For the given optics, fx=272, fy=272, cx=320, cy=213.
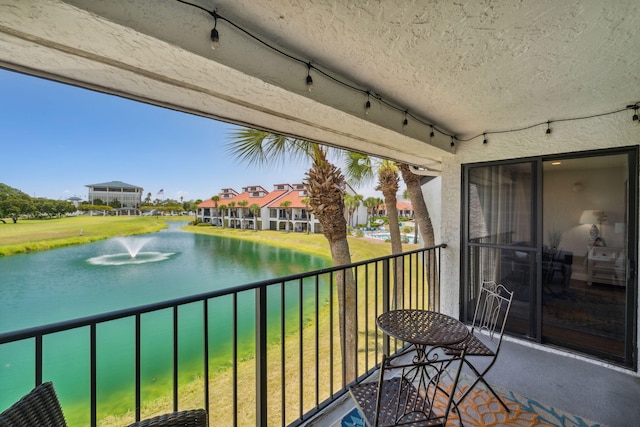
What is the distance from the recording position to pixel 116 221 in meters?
6.20

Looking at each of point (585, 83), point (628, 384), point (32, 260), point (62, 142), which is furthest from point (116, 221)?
point (628, 384)

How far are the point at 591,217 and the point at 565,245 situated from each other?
0.34m

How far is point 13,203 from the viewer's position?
12.1ft

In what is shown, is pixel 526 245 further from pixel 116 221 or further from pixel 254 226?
pixel 254 226

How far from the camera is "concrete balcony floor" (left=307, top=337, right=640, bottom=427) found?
186cm

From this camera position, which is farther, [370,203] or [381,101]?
[370,203]

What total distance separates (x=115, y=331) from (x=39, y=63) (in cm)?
1279

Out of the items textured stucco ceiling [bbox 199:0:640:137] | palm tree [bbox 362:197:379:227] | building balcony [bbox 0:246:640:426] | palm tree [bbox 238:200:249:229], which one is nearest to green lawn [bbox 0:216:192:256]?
building balcony [bbox 0:246:640:426]

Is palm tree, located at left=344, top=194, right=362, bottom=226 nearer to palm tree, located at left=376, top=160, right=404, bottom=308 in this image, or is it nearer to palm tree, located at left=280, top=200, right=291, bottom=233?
palm tree, located at left=376, top=160, right=404, bottom=308

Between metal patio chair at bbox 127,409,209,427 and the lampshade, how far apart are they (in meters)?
3.50

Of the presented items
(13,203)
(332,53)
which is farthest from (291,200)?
(332,53)

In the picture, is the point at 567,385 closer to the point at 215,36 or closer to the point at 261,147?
the point at 215,36

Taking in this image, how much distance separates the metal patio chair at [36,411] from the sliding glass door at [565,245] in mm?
3487

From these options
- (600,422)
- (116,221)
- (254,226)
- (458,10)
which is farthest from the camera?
(254,226)
